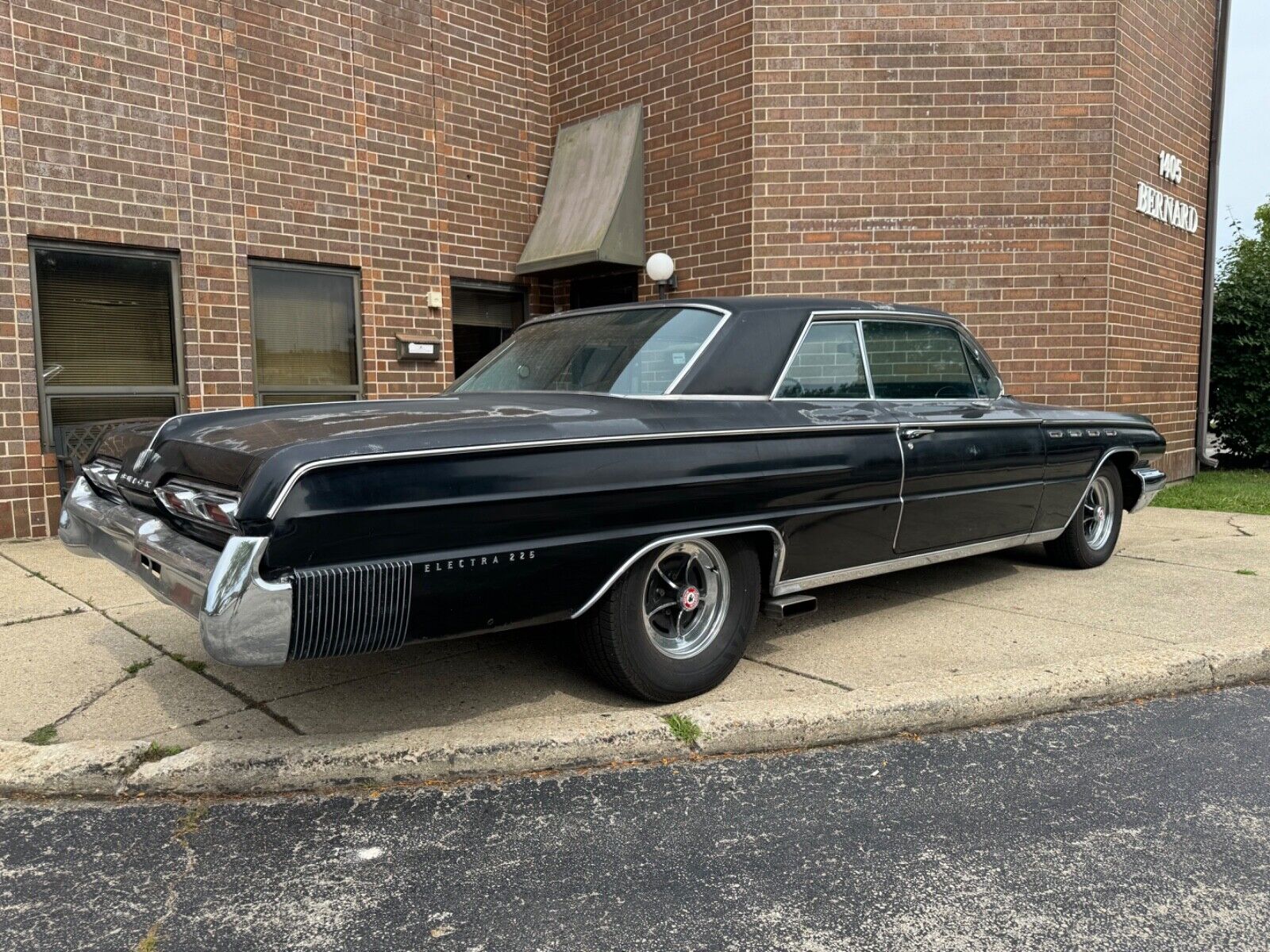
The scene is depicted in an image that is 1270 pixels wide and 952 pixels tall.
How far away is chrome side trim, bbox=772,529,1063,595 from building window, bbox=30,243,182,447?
233 inches

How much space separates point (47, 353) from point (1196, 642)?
7.77 metres

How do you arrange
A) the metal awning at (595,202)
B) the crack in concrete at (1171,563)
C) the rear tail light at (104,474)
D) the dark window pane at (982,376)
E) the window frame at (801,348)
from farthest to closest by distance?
the metal awning at (595,202)
the crack in concrete at (1171,563)
the dark window pane at (982,376)
the window frame at (801,348)
the rear tail light at (104,474)

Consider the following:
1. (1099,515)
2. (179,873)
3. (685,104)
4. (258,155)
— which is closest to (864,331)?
(1099,515)

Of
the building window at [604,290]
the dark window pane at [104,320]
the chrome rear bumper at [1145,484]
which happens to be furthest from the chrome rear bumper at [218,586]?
the building window at [604,290]

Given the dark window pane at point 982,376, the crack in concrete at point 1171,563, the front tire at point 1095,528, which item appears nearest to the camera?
the dark window pane at point 982,376

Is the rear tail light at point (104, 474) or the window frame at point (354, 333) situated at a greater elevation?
the window frame at point (354, 333)

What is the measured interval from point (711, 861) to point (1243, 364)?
484 inches

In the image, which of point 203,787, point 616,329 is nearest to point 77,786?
point 203,787

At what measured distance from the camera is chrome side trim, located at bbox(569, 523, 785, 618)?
10.5 feet

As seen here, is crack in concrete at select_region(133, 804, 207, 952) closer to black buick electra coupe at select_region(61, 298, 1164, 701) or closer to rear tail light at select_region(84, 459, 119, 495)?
black buick electra coupe at select_region(61, 298, 1164, 701)

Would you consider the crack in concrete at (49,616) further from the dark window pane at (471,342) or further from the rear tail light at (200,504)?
the dark window pane at (471,342)

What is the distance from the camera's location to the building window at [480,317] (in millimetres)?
9883

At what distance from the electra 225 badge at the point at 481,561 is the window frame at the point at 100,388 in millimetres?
5974

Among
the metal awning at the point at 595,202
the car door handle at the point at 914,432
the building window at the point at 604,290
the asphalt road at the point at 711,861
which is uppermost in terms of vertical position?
the metal awning at the point at 595,202
